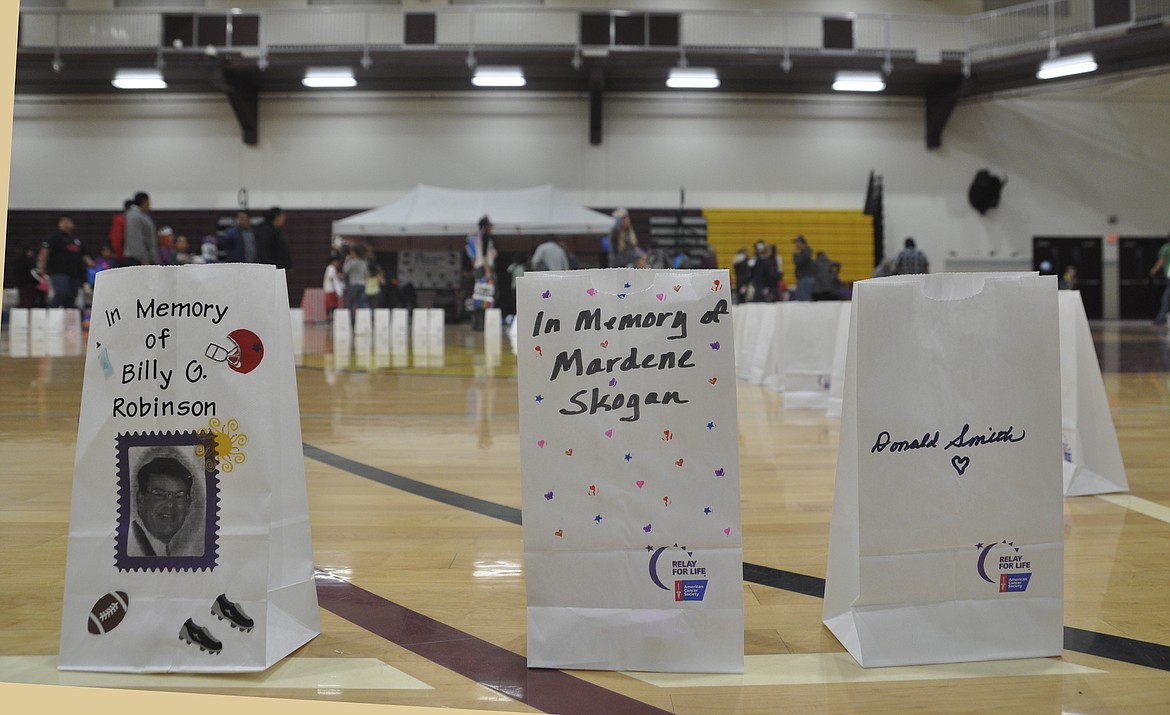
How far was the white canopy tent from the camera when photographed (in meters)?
16.4

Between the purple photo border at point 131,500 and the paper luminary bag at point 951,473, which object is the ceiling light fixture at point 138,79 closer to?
the purple photo border at point 131,500

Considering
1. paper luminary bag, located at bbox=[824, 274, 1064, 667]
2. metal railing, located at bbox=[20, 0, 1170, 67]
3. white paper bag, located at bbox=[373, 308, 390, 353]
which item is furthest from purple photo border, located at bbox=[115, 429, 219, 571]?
metal railing, located at bbox=[20, 0, 1170, 67]

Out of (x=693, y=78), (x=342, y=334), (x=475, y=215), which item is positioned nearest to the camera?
(x=342, y=334)

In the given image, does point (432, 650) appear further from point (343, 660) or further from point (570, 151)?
point (570, 151)

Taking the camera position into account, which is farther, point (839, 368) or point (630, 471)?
point (839, 368)

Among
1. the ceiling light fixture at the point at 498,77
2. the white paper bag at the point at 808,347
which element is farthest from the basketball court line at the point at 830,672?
the ceiling light fixture at the point at 498,77

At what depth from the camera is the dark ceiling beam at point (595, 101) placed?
17.3 meters

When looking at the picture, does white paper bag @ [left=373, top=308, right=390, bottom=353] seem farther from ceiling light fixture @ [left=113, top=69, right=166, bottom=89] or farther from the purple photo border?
the purple photo border

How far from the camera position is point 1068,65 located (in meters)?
16.2

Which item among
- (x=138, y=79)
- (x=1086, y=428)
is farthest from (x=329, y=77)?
(x=1086, y=428)

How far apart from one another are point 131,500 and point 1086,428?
8.70ft

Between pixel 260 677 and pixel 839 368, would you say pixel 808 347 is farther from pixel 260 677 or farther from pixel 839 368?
pixel 260 677

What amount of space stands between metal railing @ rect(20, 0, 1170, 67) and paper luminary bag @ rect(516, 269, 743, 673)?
16.4 meters

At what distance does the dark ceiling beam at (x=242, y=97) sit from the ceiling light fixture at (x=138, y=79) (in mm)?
1126
